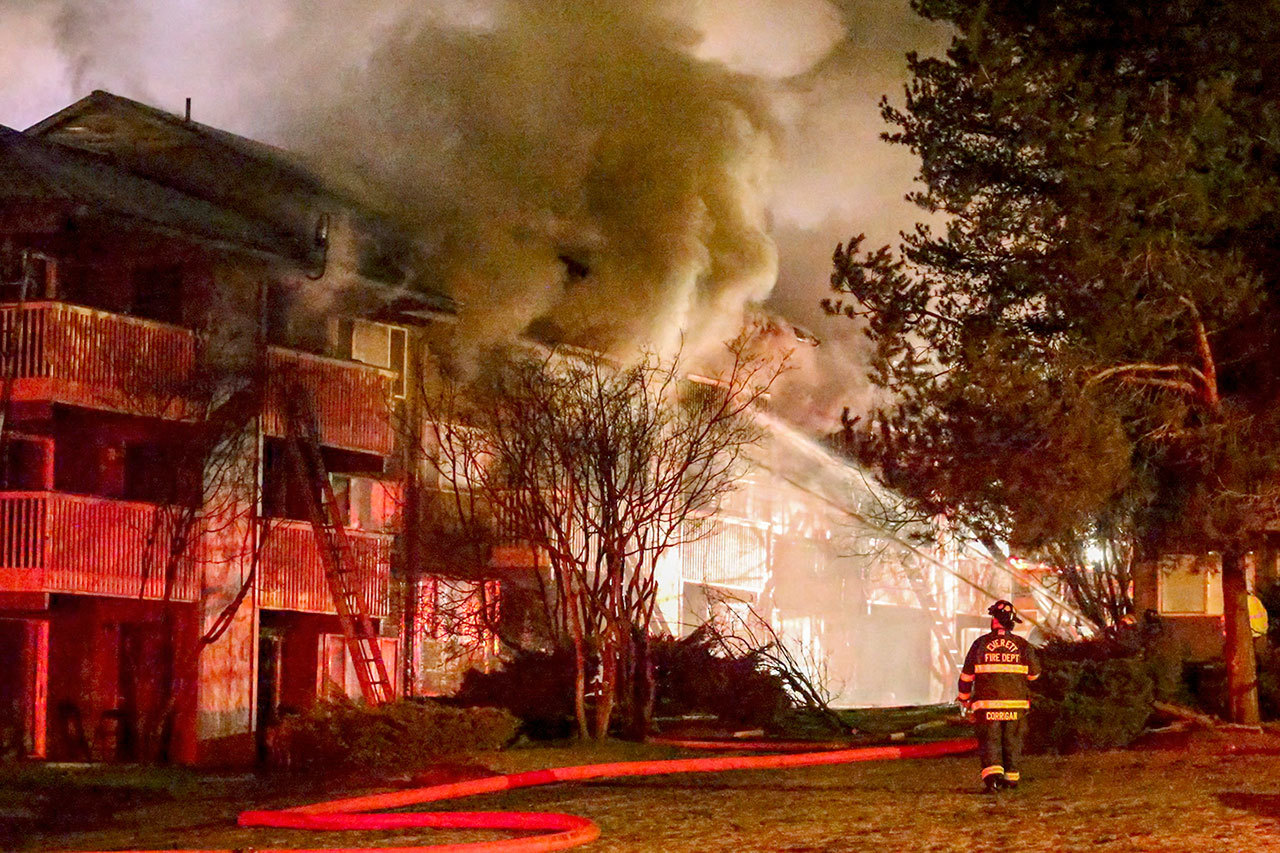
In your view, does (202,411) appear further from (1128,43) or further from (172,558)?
(1128,43)

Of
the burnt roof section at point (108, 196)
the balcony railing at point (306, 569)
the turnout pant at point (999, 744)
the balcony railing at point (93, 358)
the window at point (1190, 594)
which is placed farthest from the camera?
the window at point (1190, 594)

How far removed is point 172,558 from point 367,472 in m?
5.59

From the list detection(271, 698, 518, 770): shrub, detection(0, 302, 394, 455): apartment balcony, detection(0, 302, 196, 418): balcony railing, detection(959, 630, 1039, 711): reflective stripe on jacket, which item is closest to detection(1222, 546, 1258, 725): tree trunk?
detection(959, 630, 1039, 711): reflective stripe on jacket

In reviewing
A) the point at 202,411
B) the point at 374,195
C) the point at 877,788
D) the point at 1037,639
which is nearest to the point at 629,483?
the point at 202,411

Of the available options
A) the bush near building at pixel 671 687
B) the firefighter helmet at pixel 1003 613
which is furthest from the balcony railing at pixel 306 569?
the firefighter helmet at pixel 1003 613

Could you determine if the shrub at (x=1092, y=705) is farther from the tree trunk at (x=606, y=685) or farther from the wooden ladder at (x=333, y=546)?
the wooden ladder at (x=333, y=546)

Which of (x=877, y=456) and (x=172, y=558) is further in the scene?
(x=172, y=558)

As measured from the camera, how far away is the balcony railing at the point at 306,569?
2239cm

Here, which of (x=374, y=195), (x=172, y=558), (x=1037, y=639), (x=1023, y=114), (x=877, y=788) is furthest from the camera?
(x=1037, y=639)

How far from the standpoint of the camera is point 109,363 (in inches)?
806

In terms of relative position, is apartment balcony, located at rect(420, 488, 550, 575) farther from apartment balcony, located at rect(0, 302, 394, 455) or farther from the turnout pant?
the turnout pant

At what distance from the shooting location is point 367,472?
26.0 m

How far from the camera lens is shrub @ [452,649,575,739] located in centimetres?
1975

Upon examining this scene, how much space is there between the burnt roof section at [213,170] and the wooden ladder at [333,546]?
2.96m
